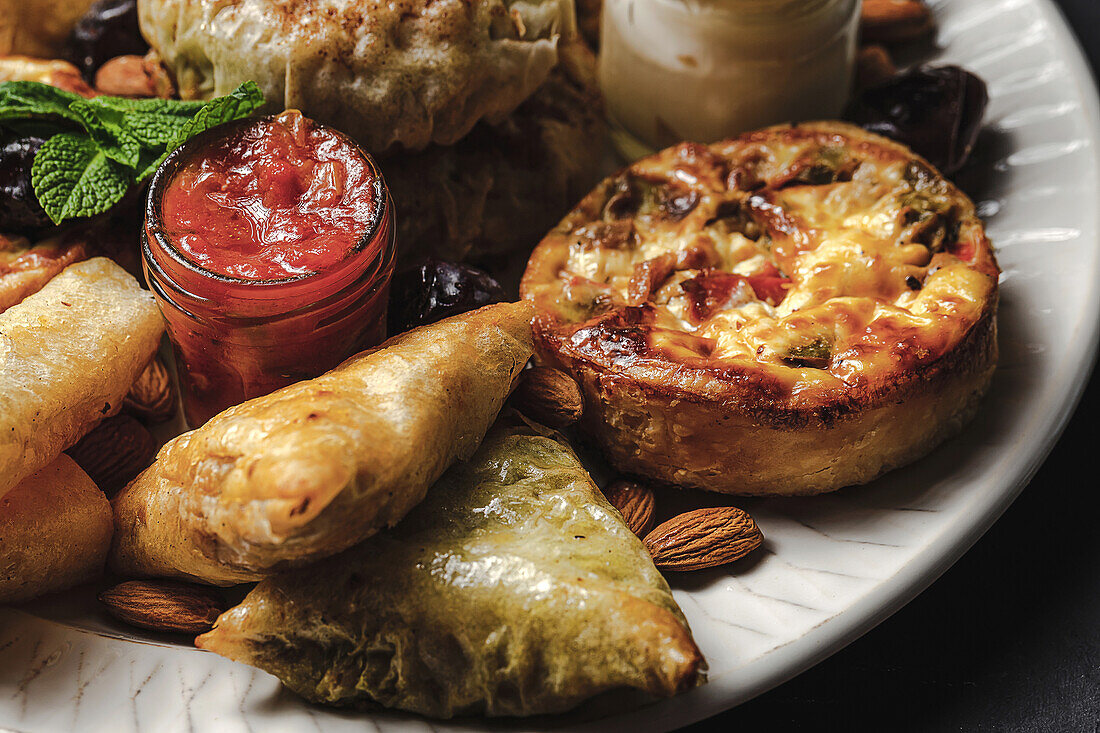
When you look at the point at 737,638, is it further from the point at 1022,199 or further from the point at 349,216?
the point at 1022,199

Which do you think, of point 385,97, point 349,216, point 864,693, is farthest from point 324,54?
point 864,693

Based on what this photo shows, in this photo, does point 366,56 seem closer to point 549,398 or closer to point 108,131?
point 108,131

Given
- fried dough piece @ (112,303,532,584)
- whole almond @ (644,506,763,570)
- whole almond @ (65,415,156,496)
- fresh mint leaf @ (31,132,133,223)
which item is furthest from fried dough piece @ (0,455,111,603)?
whole almond @ (644,506,763,570)

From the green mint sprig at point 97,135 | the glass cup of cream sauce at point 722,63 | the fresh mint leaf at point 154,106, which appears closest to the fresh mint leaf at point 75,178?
the green mint sprig at point 97,135

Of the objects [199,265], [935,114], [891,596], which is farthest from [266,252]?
[935,114]

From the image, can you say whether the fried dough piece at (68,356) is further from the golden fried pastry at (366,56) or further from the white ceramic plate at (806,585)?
the golden fried pastry at (366,56)

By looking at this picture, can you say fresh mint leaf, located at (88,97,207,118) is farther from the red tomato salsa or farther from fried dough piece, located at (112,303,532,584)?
fried dough piece, located at (112,303,532,584)

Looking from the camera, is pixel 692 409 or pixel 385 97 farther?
pixel 385 97
